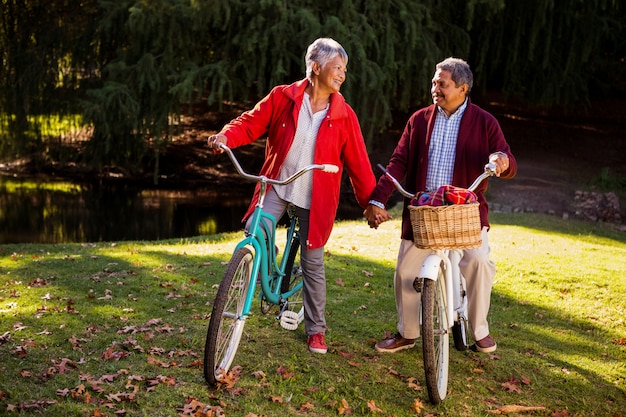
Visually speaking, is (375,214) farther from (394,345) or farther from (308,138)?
(394,345)

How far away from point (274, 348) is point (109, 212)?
1038 cm

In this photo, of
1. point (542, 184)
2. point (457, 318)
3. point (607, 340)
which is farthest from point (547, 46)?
point (457, 318)

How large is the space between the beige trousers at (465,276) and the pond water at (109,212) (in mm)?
8403

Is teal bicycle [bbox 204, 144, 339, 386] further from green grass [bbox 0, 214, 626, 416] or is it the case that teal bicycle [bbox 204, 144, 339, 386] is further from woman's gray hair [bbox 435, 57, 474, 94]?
woman's gray hair [bbox 435, 57, 474, 94]

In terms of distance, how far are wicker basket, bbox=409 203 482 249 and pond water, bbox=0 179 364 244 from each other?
916 cm

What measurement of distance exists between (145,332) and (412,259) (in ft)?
5.89

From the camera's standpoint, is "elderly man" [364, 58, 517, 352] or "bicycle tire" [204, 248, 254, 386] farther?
"elderly man" [364, 58, 517, 352]

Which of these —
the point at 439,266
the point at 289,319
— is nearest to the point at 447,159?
the point at 439,266

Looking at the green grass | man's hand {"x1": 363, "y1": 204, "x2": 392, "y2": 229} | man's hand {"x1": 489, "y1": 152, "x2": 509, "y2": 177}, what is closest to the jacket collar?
man's hand {"x1": 363, "y1": 204, "x2": 392, "y2": 229}

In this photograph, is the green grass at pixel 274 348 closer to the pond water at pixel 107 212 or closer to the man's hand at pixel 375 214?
the man's hand at pixel 375 214

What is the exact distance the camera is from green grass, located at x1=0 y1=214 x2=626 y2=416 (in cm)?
398

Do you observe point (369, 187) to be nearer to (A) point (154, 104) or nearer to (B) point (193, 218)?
(A) point (154, 104)

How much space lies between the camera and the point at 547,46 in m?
15.4

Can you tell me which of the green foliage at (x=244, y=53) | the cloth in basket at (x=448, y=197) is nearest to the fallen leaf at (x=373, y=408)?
the cloth in basket at (x=448, y=197)
